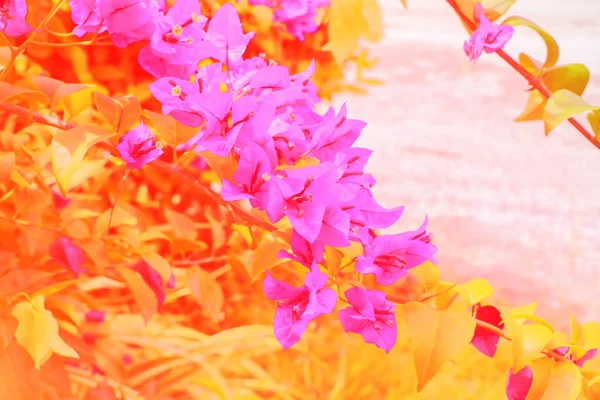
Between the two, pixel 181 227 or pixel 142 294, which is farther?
pixel 181 227

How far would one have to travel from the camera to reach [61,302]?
677 mm

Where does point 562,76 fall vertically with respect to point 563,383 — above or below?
above

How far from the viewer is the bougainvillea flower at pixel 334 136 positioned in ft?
1.33

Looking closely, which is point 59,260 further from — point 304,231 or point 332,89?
point 332,89

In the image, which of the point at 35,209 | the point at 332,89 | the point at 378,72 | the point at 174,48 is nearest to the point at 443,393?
the point at 332,89

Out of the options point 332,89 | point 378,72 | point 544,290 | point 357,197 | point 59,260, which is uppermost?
point 357,197

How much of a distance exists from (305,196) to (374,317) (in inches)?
3.7

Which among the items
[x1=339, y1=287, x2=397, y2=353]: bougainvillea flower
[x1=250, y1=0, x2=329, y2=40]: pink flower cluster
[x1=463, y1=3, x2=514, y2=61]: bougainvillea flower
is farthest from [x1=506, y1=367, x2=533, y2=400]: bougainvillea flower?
[x1=250, y1=0, x2=329, y2=40]: pink flower cluster

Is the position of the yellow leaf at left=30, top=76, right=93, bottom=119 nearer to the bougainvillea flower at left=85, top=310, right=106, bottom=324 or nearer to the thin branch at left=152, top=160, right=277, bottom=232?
the thin branch at left=152, top=160, right=277, bottom=232

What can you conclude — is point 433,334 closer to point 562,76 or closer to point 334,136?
point 334,136

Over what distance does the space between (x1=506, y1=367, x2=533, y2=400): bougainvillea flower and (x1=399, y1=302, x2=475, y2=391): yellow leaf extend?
0.09m

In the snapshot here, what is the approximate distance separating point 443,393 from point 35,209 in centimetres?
74

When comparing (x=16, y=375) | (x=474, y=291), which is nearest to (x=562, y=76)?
(x=474, y=291)

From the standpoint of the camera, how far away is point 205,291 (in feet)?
2.19
